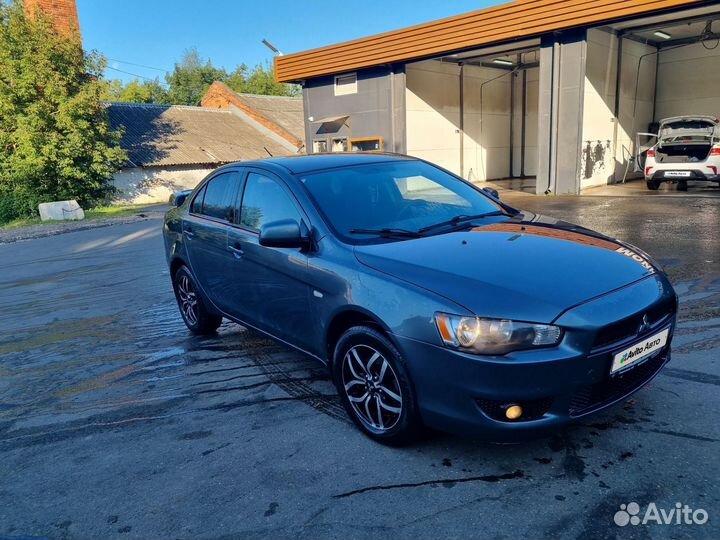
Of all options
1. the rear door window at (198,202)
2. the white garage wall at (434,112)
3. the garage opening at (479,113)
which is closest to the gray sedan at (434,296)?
the rear door window at (198,202)

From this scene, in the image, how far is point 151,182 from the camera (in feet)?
104

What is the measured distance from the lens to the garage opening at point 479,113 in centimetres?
2011

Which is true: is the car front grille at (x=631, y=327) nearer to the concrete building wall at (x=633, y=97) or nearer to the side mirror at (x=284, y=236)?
the side mirror at (x=284, y=236)

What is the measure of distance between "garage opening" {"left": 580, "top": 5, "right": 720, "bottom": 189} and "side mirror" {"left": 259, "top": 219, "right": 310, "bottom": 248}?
14.0 m

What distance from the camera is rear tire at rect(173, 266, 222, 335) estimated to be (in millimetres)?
5188

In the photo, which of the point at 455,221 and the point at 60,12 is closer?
the point at 455,221

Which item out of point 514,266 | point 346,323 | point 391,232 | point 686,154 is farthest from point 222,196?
point 686,154

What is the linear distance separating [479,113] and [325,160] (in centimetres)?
2036

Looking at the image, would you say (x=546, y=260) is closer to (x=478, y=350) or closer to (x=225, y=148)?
(x=478, y=350)

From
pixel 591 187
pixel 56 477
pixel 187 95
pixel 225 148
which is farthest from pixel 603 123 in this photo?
pixel 187 95

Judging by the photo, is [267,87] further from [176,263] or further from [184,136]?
[176,263]

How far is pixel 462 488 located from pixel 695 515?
3.28 ft

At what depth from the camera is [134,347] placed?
17.3 ft

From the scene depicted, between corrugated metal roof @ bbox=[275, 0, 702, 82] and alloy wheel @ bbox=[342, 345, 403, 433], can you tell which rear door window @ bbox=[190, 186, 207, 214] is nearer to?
alloy wheel @ bbox=[342, 345, 403, 433]
